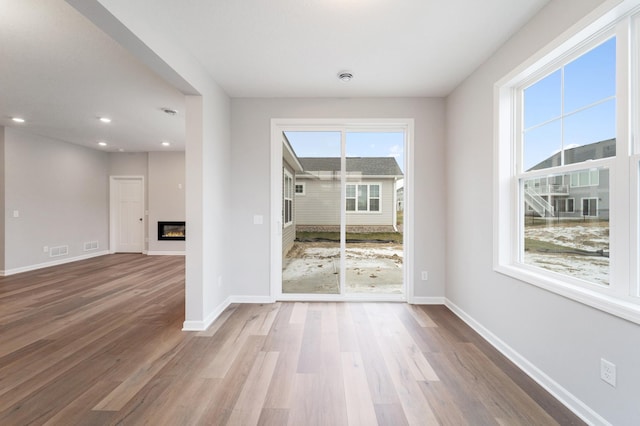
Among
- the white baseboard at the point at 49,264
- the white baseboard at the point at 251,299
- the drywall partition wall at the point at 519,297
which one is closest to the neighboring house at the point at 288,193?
the white baseboard at the point at 251,299

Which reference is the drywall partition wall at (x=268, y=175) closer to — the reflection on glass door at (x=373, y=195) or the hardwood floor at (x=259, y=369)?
the reflection on glass door at (x=373, y=195)

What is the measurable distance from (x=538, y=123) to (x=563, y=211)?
0.73m

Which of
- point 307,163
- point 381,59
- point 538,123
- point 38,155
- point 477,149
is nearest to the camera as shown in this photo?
point 538,123

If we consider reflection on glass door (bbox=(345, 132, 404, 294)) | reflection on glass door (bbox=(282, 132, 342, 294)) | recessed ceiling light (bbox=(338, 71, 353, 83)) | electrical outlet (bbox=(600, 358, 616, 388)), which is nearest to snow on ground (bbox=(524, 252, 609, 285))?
electrical outlet (bbox=(600, 358, 616, 388))

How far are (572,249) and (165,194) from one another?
25.0 ft

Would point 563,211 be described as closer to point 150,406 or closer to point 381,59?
point 381,59

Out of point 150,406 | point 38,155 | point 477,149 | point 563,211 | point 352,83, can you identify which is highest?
point 352,83

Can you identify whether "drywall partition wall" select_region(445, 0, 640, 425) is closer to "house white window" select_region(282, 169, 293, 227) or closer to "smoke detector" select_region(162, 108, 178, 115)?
"house white window" select_region(282, 169, 293, 227)

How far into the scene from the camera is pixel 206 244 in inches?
109

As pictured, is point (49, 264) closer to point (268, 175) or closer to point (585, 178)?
point (268, 175)

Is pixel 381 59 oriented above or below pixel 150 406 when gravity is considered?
above

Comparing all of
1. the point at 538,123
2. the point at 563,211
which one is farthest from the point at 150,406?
the point at 538,123

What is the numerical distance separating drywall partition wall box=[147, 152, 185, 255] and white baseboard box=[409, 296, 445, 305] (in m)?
5.77

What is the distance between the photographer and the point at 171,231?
6.88 meters
